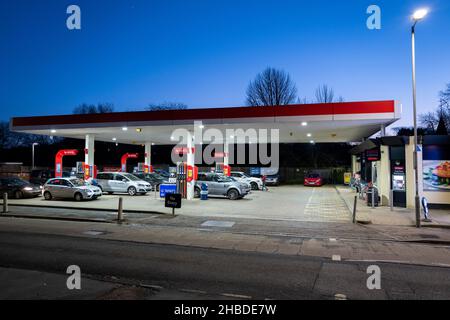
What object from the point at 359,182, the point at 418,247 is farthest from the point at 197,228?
the point at 359,182

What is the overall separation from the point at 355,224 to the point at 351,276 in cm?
726

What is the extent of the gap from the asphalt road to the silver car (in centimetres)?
1114

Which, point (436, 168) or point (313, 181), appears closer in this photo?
point (436, 168)

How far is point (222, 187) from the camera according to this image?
22.0 metres

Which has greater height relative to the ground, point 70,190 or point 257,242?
point 70,190

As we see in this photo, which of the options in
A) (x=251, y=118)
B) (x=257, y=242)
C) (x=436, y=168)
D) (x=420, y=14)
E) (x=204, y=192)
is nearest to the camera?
(x=257, y=242)

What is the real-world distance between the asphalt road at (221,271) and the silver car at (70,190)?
1114 cm

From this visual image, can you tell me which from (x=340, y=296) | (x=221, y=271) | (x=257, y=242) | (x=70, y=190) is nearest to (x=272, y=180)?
(x=70, y=190)

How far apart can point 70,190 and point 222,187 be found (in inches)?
373

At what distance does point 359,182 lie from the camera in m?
26.1

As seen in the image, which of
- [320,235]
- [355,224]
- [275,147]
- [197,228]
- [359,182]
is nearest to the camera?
[320,235]

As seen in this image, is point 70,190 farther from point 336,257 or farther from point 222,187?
point 336,257
